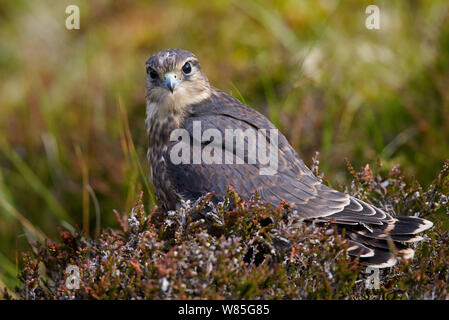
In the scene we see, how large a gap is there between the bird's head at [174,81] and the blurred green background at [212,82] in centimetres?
58

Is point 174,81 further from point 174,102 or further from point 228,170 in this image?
point 228,170

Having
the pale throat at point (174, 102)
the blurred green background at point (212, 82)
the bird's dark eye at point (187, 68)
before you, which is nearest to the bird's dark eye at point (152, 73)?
the pale throat at point (174, 102)

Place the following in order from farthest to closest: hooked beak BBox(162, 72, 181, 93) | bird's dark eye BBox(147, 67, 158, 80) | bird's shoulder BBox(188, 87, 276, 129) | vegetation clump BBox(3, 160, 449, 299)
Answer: bird's dark eye BBox(147, 67, 158, 80)
hooked beak BBox(162, 72, 181, 93)
bird's shoulder BBox(188, 87, 276, 129)
vegetation clump BBox(3, 160, 449, 299)

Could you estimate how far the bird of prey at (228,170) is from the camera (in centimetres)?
317

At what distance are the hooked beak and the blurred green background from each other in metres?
0.70

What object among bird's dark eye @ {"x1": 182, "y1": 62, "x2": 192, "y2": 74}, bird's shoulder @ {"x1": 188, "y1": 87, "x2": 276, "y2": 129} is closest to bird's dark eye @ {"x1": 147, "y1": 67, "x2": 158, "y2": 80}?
bird's dark eye @ {"x1": 182, "y1": 62, "x2": 192, "y2": 74}

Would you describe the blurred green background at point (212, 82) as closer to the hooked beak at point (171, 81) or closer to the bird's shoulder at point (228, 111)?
the hooked beak at point (171, 81)

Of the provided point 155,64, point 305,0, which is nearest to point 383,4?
point 305,0

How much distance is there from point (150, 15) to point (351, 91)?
3406 millimetres

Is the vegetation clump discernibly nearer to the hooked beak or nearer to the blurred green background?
the hooked beak

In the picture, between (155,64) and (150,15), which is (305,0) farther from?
(155,64)

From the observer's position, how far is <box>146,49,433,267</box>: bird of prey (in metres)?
3.17

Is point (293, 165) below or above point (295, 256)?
above

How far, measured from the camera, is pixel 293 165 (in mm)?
3568
